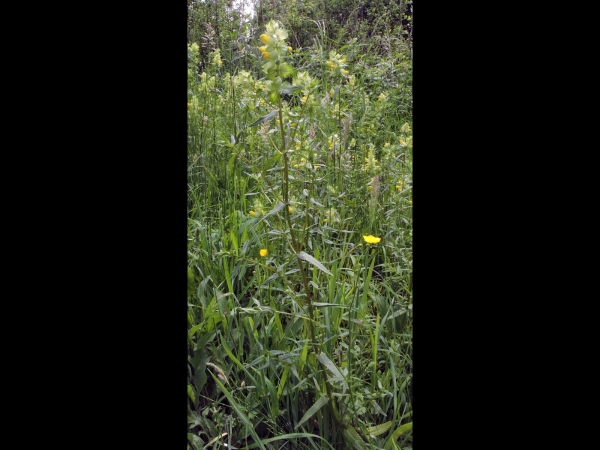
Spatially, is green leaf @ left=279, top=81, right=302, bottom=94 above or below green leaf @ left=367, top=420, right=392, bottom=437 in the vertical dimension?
above

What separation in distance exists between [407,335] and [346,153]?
2.19 feet

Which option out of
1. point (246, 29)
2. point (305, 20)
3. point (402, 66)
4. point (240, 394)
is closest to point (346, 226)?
point (240, 394)

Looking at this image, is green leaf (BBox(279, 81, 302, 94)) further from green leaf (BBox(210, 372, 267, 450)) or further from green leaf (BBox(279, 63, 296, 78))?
green leaf (BBox(210, 372, 267, 450))

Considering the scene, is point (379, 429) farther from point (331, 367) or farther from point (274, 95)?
point (274, 95)

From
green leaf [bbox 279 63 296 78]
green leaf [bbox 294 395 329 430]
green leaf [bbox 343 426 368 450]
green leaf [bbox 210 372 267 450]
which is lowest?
green leaf [bbox 343 426 368 450]

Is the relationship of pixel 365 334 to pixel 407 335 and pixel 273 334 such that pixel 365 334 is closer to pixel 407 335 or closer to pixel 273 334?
pixel 407 335

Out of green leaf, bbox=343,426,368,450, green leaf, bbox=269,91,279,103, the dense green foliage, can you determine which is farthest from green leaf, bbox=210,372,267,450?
green leaf, bbox=269,91,279,103

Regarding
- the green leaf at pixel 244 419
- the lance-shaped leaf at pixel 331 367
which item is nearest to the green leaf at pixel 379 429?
the lance-shaped leaf at pixel 331 367

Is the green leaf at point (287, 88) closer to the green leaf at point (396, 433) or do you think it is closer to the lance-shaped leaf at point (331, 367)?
the lance-shaped leaf at point (331, 367)

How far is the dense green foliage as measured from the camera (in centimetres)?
113

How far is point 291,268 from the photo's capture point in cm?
145

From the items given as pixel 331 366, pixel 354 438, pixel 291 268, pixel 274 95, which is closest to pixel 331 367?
pixel 331 366

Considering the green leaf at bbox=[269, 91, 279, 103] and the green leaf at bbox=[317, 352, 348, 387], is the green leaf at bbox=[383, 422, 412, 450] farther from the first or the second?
the green leaf at bbox=[269, 91, 279, 103]

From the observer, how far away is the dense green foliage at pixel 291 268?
1.13 m
